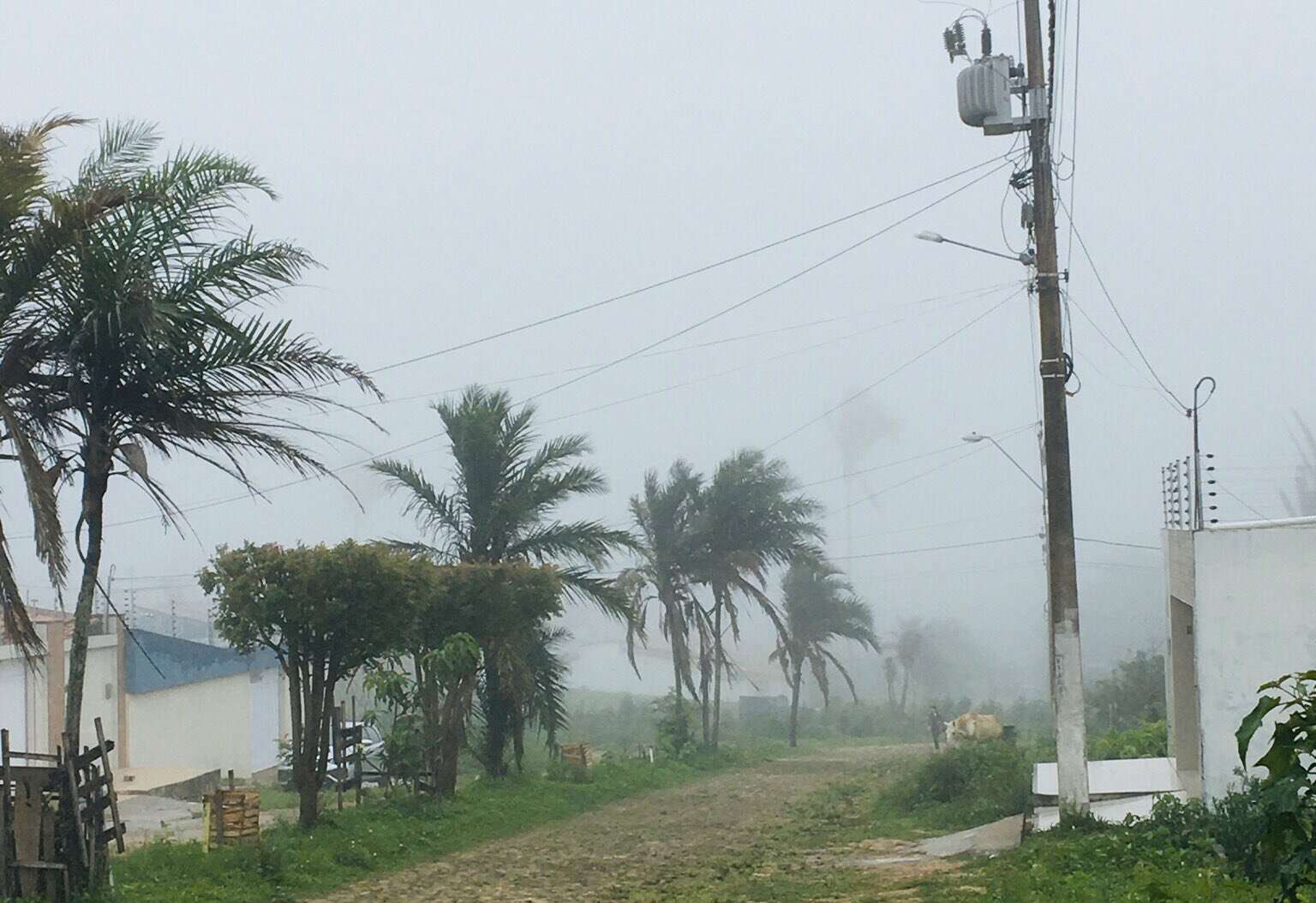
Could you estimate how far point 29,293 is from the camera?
37.9ft

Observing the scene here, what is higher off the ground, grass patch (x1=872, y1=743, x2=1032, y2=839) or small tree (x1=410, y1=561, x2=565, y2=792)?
small tree (x1=410, y1=561, x2=565, y2=792)

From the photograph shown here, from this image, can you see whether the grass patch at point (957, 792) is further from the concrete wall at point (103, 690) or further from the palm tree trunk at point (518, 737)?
the concrete wall at point (103, 690)

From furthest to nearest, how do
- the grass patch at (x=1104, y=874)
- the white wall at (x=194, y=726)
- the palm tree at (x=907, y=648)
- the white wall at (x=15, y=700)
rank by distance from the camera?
the palm tree at (x=907, y=648), the white wall at (x=194, y=726), the white wall at (x=15, y=700), the grass patch at (x=1104, y=874)

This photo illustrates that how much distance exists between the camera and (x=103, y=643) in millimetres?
34719

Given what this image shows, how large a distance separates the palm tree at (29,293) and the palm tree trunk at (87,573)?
0.34m

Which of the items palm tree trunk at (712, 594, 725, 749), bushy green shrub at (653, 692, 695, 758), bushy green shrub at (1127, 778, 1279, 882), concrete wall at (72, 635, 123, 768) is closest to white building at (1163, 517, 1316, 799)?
bushy green shrub at (1127, 778, 1279, 882)

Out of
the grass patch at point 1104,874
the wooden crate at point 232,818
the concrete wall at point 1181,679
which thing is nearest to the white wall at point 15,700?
the wooden crate at point 232,818

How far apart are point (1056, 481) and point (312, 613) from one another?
9076 millimetres

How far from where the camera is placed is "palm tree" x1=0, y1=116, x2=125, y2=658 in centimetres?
1041

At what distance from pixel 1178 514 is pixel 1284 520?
9.62ft

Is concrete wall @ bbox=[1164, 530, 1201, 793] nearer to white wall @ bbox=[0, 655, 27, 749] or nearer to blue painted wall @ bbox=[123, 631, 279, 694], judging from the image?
white wall @ bbox=[0, 655, 27, 749]

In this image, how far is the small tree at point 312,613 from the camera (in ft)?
60.5

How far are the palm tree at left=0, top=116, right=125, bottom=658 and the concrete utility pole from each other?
10.1 m

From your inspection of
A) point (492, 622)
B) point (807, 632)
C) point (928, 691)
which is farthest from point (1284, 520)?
point (928, 691)
